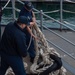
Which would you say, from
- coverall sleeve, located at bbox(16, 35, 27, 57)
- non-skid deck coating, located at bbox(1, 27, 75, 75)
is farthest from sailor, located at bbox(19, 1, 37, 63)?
coverall sleeve, located at bbox(16, 35, 27, 57)

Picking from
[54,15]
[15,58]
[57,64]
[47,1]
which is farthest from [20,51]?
[47,1]

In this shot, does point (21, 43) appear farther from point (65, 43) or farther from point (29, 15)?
point (65, 43)

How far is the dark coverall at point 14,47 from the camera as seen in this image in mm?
4473

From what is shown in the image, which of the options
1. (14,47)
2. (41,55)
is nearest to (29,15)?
(41,55)

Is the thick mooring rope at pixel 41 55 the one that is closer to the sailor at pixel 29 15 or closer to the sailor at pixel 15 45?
the sailor at pixel 29 15

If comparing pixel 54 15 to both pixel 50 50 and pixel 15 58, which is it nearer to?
pixel 50 50

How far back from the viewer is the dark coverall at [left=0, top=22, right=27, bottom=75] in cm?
447

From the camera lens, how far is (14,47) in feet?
15.0

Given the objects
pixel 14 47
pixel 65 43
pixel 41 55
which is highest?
pixel 14 47

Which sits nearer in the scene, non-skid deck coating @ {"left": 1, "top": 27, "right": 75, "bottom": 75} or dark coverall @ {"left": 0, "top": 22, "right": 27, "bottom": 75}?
dark coverall @ {"left": 0, "top": 22, "right": 27, "bottom": 75}

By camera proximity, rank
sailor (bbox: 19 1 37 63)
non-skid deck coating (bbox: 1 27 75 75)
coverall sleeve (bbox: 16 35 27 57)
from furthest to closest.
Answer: non-skid deck coating (bbox: 1 27 75 75), sailor (bbox: 19 1 37 63), coverall sleeve (bbox: 16 35 27 57)

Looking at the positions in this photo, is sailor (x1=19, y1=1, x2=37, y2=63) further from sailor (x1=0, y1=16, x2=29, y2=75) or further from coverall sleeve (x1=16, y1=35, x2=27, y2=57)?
coverall sleeve (x1=16, y1=35, x2=27, y2=57)

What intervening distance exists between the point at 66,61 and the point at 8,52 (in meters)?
1.74

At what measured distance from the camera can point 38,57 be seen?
559 cm
